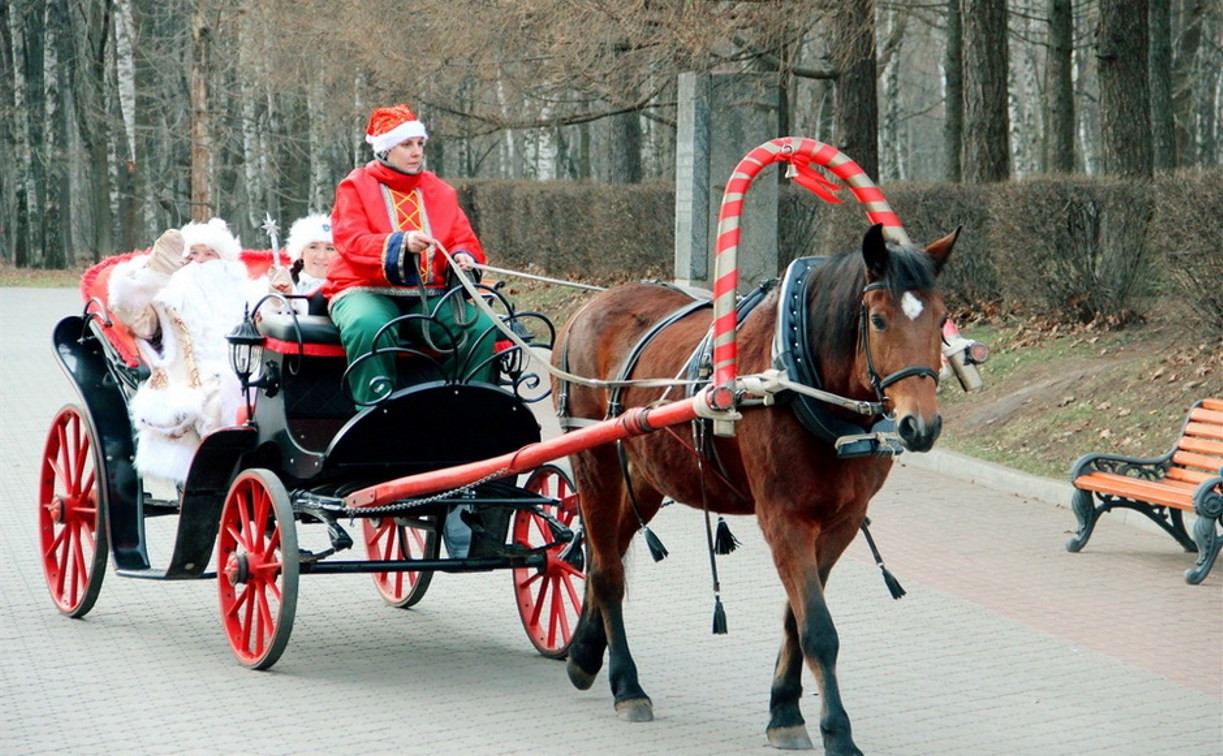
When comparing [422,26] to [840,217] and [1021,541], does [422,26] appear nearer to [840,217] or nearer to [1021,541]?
[840,217]

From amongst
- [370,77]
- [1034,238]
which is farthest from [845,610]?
[370,77]

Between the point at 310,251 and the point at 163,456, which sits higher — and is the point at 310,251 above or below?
above

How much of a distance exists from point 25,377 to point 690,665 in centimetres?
1371

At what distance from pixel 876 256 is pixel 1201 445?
540 cm

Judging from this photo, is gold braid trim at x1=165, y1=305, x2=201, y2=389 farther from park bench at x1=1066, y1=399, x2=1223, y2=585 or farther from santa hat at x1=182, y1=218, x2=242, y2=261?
park bench at x1=1066, y1=399, x2=1223, y2=585

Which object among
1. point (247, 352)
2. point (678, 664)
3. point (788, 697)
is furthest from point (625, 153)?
point (788, 697)

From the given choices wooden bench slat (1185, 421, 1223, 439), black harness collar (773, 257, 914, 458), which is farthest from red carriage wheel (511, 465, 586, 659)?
wooden bench slat (1185, 421, 1223, 439)

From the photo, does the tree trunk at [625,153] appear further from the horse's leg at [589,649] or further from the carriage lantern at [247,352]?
the horse's leg at [589,649]

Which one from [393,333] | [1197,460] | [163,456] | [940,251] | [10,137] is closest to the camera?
[940,251]

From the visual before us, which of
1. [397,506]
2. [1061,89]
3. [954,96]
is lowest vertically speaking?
[397,506]

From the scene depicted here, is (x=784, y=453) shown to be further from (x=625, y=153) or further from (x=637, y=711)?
(x=625, y=153)

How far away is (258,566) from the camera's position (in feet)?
23.8

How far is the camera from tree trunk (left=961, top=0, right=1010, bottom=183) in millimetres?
19594

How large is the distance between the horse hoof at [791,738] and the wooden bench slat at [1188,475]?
4564 mm
